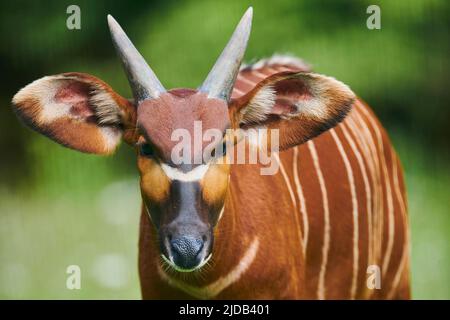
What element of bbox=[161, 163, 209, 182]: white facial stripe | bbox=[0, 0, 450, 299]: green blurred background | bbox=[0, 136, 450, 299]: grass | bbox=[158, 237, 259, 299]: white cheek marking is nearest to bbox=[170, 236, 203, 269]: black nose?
bbox=[161, 163, 209, 182]: white facial stripe

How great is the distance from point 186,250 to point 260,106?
0.77 meters

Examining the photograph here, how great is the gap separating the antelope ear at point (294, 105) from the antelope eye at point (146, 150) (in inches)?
15.4

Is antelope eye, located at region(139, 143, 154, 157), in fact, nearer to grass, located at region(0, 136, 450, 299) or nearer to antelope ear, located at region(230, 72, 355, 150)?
antelope ear, located at region(230, 72, 355, 150)

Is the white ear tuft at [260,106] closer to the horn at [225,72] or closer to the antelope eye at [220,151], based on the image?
the horn at [225,72]

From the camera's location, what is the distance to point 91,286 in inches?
313

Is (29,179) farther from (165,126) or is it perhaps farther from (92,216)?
(165,126)

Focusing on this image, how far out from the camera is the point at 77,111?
440 cm

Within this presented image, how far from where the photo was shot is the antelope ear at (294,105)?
4297 millimetres

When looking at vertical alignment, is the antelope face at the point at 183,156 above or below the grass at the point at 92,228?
above

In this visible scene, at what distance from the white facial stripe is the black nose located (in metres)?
0.22

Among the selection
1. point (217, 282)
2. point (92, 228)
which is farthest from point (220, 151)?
point (92, 228)

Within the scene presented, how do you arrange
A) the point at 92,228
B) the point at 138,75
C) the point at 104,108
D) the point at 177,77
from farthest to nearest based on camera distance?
the point at 177,77, the point at 92,228, the point at 104,108, the point at 138,75

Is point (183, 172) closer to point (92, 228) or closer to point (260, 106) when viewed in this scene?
point (260, 106)

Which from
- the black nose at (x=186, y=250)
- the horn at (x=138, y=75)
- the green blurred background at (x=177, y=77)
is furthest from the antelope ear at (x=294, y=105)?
the green blurred background at (x=177, y=77)
